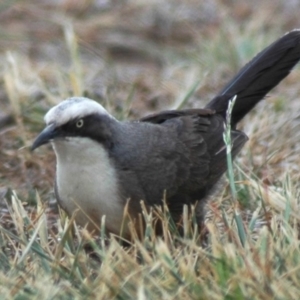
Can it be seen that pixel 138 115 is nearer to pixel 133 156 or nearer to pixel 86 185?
pixel 133 156

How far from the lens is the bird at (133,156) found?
18.0ft

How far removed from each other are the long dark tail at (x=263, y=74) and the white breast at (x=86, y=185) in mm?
1413

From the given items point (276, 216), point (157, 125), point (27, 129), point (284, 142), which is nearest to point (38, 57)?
point (27, 129)

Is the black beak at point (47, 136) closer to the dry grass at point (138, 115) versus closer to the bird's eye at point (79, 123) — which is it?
the bird's eye at point (79, 123)

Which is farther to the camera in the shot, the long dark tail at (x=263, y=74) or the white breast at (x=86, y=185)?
the long dark tail at (x=263, y=74)

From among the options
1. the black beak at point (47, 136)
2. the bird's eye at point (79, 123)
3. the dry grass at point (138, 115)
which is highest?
the bird's eye at point (79, 123)

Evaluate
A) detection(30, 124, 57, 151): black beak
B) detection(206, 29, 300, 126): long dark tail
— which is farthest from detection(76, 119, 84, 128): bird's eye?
detection(206, 29, 300, 126): long dark tail

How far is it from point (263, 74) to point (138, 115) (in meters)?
1.70

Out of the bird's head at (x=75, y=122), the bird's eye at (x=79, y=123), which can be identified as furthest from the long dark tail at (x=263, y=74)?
the bird's eye at (x=79, y=123)

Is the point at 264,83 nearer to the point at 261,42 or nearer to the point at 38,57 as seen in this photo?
the point at 261,42

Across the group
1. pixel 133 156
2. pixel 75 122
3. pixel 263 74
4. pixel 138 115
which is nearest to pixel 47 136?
pixel 75 122

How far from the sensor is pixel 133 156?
5758 mm

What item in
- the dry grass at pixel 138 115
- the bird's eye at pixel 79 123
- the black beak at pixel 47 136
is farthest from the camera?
the bird's eye at pixel 79 123

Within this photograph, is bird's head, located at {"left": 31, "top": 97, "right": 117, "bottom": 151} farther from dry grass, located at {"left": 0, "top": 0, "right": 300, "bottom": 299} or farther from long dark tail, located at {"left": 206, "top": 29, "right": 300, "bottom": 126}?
long dark tail, located at {"left": 206, "top": 29, "right": 300, "bottom": 126}
